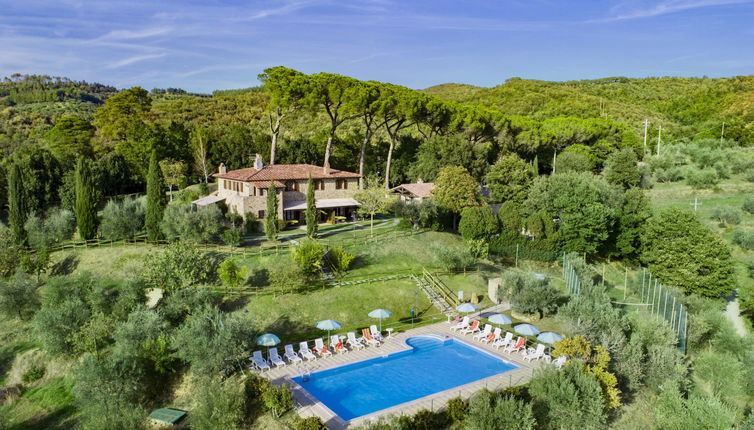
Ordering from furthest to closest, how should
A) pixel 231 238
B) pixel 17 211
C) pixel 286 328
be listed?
pixel 17 211 → pixel 231 238 → pixel 286 328

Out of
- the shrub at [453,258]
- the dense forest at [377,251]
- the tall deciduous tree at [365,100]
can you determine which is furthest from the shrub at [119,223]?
the shrub at [453,258]

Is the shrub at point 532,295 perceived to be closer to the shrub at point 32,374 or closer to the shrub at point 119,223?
the shrub at point 32,374

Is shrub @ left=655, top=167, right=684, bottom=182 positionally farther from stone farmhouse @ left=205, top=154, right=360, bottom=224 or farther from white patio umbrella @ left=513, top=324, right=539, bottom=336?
white patio umbrella @ left=513, top=324, right=539, bottom=336

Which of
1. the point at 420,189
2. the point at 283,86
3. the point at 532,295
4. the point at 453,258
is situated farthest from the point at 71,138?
the point at 532,295

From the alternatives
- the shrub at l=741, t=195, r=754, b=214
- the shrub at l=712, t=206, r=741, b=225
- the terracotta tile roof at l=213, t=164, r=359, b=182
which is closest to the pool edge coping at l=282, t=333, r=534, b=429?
the terracotta tile roof at l=213, t=164, r=359, b=182

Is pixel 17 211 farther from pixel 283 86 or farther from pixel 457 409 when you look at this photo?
pixel 457 409

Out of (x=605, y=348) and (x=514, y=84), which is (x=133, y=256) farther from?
(x=514, y=84)
